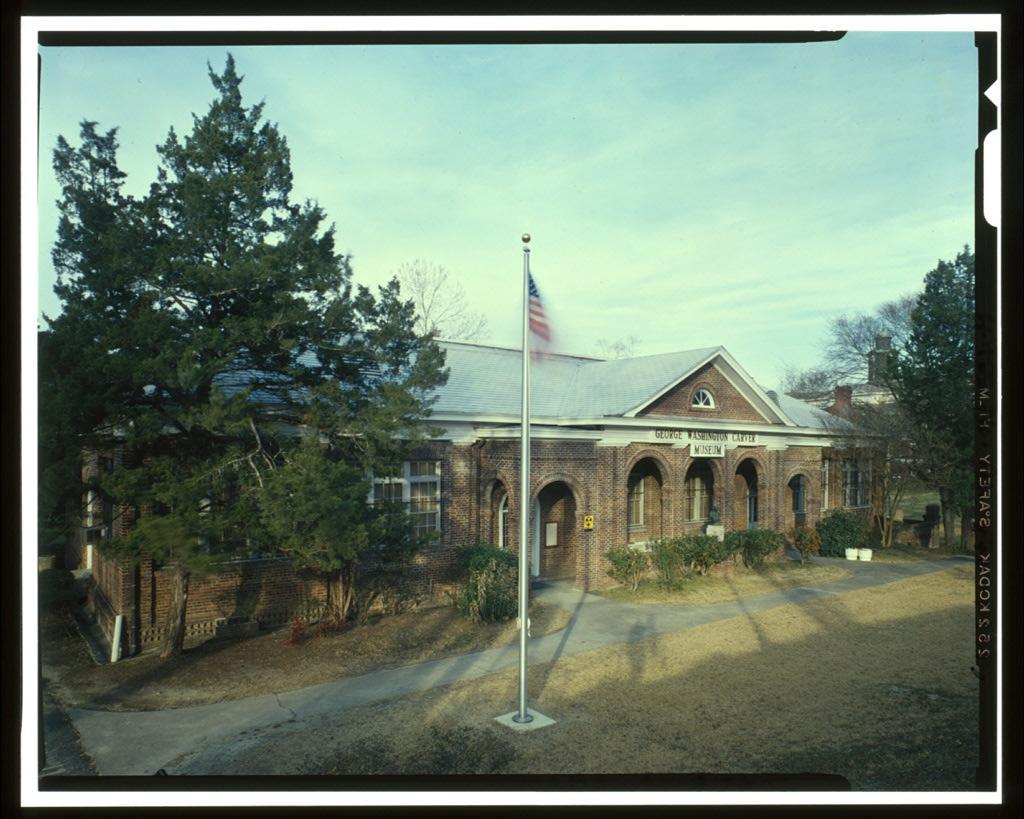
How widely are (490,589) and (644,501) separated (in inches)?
288

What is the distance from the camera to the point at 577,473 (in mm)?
15820

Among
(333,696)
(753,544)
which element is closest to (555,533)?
(753,544)

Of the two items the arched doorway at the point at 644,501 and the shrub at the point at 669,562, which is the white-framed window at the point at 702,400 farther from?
the shrub at the point at 669,562

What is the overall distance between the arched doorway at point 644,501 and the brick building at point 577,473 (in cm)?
4

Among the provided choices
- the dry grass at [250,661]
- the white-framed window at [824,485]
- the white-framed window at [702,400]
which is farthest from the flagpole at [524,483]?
the white-framed window at [824,485]

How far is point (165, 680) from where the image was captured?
9117 mm

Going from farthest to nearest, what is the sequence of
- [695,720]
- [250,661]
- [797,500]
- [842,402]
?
[842,402]
[797,500]
[250,661]
[695,720]

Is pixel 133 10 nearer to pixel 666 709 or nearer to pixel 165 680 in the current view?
pixel 165 680

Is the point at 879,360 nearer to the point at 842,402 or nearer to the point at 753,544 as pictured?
the point at 842,402

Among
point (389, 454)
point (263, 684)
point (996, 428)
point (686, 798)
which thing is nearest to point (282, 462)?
point (389, 454)

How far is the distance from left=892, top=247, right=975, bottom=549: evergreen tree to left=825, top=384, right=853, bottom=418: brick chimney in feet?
13.6

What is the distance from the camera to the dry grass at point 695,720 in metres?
6.86

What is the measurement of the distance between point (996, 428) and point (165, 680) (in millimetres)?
9817

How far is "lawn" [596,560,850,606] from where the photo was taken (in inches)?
591
